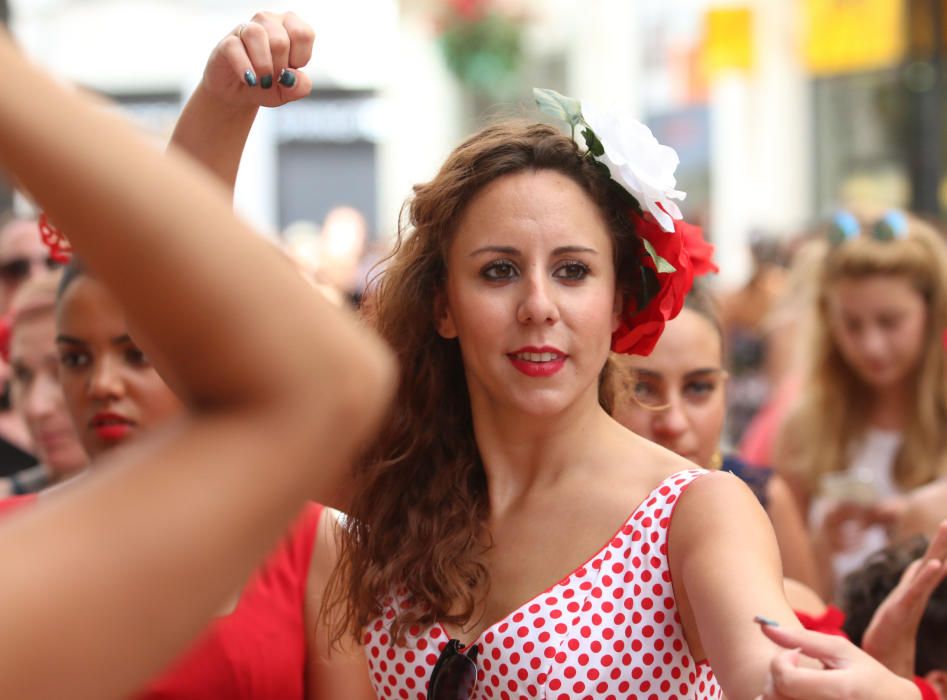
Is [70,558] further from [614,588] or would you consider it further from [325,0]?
[325,0]

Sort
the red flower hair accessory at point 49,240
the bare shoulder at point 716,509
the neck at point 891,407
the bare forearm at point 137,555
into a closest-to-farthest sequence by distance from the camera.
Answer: the bare forearm at point 137,555
the bare shoulder at point 716,509
the red flower hair accessory at point 49,240
the neck at point 891,407

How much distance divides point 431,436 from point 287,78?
2.19 ft

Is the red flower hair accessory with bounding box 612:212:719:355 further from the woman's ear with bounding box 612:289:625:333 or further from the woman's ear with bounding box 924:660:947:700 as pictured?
the woman's ear with bounding box 924:660:947:700

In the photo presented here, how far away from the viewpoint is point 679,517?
1996 millimetres

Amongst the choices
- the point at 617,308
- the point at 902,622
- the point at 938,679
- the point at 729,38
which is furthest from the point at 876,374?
the point at 729,38

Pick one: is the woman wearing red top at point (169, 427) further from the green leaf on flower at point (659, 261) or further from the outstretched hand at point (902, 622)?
the outstretched hand at point (902, 622)

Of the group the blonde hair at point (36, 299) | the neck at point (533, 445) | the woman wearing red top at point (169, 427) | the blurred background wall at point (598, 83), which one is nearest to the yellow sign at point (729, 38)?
the blurred background wall at point (598, 83)

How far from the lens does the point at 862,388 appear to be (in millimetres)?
4719

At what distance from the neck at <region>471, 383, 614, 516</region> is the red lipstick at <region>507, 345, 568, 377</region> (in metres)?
0.08

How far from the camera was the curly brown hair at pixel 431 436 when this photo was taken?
2.20m

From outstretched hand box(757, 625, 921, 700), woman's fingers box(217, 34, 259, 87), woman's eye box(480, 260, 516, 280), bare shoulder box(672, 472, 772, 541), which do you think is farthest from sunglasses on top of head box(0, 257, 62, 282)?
outstretched hand box(757, 625, 921, 700)

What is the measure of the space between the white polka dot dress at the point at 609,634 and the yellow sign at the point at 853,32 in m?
11.7

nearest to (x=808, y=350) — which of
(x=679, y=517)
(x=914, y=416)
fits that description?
(x=914, y=416)

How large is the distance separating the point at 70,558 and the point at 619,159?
162 cm
